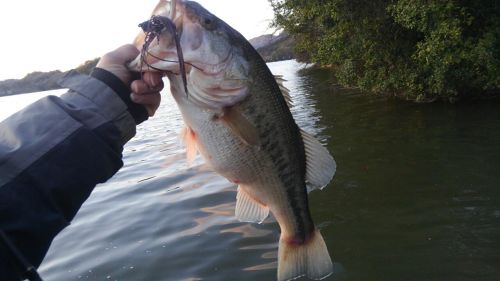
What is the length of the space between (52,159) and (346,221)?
17.2 ft

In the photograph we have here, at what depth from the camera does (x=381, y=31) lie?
15.5 meters

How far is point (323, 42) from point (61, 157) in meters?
16.3

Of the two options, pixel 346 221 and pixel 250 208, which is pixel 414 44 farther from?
pixel 250 208

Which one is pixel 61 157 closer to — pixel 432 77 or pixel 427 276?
pixel 427 276

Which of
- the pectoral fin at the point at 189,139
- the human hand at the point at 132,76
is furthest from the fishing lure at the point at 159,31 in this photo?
the pectoral fin at the point at 189,139

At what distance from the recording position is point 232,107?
2.56 meters

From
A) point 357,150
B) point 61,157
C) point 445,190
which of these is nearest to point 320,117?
point 357,150

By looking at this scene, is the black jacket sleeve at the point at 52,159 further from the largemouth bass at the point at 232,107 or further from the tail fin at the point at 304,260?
the tail fin at the point at 304,260

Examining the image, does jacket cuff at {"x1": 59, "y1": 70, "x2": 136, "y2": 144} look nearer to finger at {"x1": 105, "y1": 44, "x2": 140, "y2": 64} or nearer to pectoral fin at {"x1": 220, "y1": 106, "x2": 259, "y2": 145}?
finger at {"x1": 105, "y1": 44, "x2": 140, "y2": 64}

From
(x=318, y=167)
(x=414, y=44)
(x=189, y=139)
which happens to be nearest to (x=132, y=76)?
(x=189, y=139)

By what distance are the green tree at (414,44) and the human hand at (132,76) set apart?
11255 mm

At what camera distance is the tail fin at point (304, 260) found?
310 centimetres

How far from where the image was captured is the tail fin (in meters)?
3.10

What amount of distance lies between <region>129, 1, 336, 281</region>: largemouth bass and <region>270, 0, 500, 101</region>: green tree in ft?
35.0
